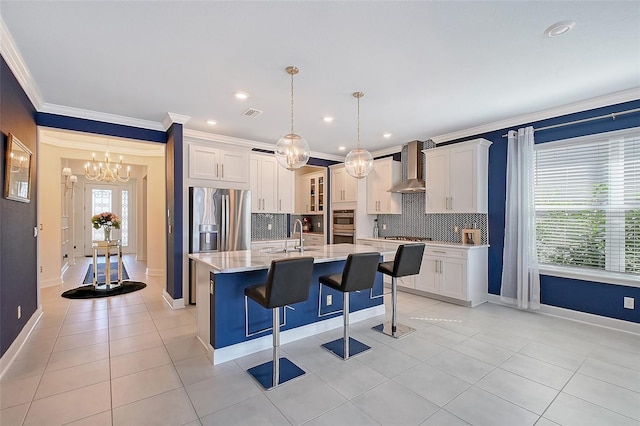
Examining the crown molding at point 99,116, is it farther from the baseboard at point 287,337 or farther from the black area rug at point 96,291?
the baseboard at point 287,337

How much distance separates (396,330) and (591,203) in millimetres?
2887

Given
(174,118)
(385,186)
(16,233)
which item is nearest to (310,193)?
Result: (385,186)

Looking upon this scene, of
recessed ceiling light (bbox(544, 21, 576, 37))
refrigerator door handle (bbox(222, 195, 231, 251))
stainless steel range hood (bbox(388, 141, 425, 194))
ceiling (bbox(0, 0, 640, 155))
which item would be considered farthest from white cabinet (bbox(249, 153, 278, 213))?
recessed ceiling light (bbox(544, 21, 576, 37))

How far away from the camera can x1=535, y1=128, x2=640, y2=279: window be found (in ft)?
11.3

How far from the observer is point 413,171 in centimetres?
541

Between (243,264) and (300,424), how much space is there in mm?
1219

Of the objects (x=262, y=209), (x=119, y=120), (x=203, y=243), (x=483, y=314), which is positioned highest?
(x=119, y=120)

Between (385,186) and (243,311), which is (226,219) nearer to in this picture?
(243,311)

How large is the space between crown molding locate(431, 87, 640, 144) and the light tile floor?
8.59ft

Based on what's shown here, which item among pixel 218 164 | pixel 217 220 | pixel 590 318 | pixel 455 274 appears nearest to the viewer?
pixel 590 318

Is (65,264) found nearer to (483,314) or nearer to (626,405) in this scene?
(483,314)

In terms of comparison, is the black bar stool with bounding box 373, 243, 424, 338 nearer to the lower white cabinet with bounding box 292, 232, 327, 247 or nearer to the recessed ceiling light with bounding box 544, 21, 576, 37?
the recessed ceiling light with bounding box 544, 21, 576, 37

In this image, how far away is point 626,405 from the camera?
209 cm

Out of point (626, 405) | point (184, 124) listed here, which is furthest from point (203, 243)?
point (626, 405)
